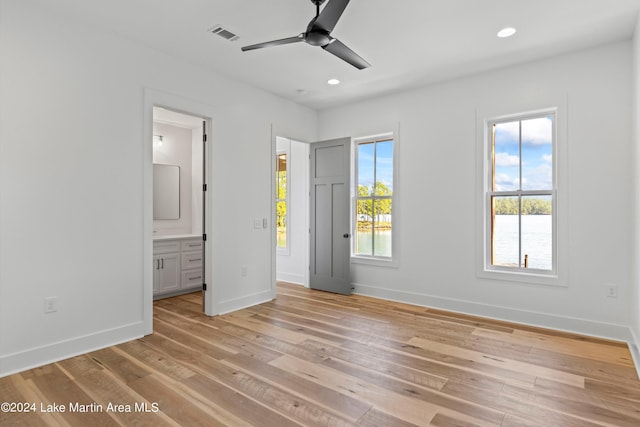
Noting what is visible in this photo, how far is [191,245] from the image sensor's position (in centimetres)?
537

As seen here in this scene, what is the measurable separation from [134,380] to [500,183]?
13.4 feet

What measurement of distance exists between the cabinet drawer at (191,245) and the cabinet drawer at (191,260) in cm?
7

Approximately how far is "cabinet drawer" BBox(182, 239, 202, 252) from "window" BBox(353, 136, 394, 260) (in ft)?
7.74

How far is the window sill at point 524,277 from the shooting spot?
12.3ft

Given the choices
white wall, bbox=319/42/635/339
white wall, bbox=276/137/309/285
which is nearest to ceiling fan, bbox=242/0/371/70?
white wall, bbox=319/42/635/339

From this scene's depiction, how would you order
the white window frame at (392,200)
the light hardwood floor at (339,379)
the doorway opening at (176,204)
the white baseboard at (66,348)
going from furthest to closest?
the doorway opening at (176,204), the white window frame at (392,200), the white baseboard at (66,348), the light hardwood floor at (339,379)

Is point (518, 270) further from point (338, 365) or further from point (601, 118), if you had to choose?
point (338, 365)

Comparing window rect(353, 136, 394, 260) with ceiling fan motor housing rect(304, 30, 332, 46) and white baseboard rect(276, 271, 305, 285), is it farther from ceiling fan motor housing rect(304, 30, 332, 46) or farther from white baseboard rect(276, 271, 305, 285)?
ceiling fan motor housing rect(304, 30, 332, 46)

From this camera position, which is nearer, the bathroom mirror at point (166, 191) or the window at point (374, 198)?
the window at point (374, 198)

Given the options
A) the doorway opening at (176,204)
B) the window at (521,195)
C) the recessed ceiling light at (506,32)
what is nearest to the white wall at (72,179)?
the doorway opening at (176,204)

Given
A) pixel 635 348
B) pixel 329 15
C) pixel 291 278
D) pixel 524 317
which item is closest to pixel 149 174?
pixel 329 15

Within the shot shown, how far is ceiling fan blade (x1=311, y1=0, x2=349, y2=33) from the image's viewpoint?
225cm

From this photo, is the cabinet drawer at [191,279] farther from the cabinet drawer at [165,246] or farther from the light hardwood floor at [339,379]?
the light hardwood floor at [339,379]

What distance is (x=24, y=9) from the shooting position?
276 centimetres
